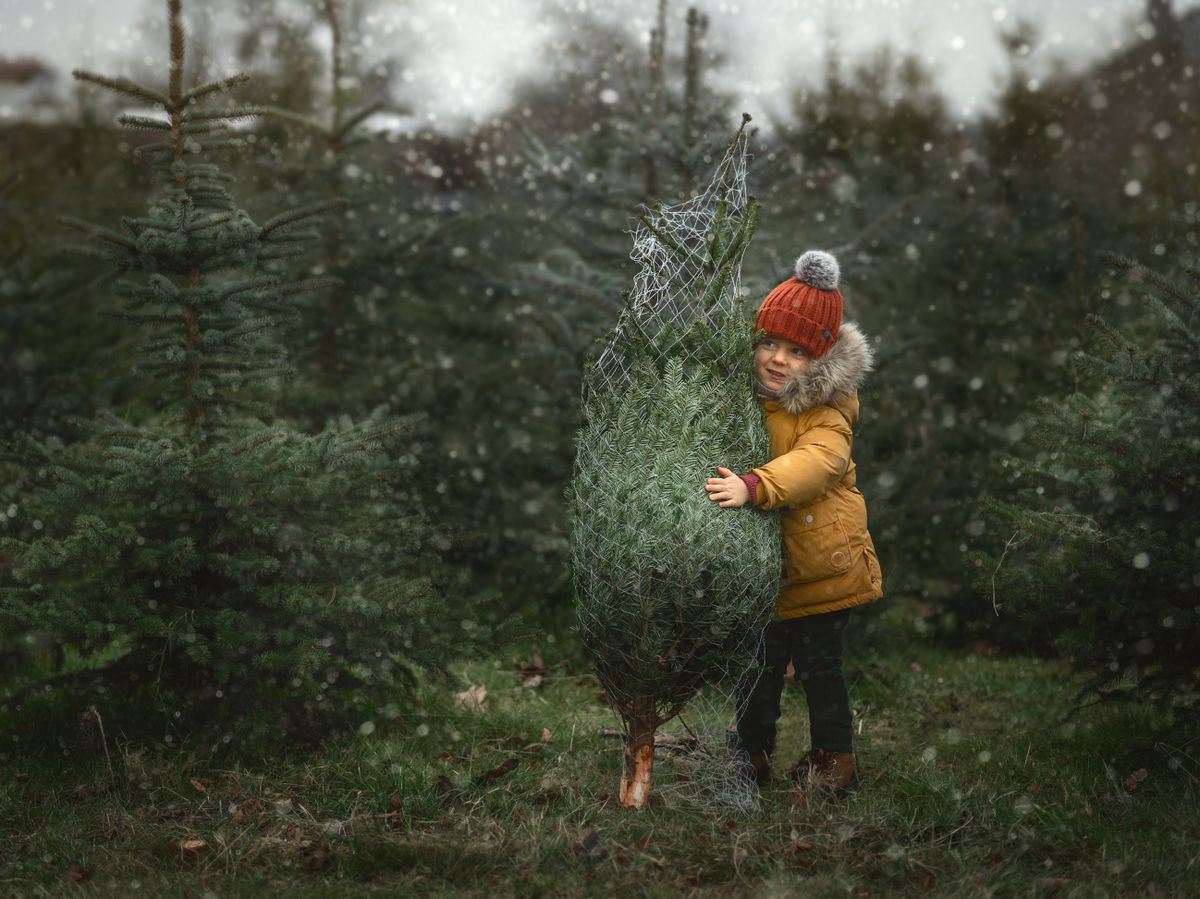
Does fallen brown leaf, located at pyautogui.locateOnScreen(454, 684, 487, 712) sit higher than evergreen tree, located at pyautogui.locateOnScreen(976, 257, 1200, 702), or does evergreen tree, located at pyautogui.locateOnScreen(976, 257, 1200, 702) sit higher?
evergreen tree, located at pyautogui.locateOnScreen(976, 257, 1200, 702)

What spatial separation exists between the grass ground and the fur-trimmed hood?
4.87ft

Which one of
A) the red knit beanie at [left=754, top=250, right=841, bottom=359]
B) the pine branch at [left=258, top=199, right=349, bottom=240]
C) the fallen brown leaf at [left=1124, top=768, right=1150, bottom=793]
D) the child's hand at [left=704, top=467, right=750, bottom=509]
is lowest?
the fallen brown leaf at [left=1124, top=768, right=1150, bottom=793]

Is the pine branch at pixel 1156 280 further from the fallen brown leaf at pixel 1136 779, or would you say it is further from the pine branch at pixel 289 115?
the pine branch at pixel 289 115

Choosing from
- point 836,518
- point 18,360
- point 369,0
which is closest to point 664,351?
point 836,518

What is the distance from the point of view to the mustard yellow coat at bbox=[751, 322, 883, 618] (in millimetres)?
3844

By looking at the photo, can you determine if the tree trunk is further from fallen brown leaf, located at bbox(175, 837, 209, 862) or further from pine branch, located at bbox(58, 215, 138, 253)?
pine branch, located at bbox(58, 215, 138, 253)

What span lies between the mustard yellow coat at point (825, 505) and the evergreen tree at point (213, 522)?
1.42 meters

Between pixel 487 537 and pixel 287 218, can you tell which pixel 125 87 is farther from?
pixel 487 537

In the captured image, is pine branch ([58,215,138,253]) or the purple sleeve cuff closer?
the purple sleeve cuff

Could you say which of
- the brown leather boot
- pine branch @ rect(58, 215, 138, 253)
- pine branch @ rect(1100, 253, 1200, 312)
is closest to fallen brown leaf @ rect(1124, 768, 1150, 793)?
the brown leather boot

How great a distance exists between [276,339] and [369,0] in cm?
504

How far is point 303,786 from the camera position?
398 cm

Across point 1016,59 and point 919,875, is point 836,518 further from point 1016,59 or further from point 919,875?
point 1016,59

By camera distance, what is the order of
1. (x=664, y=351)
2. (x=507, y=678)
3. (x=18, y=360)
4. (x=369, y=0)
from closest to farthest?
(x=664, y=351) → (x=507, y=678) → (x=18, y=360) → (x=369, y=0)
